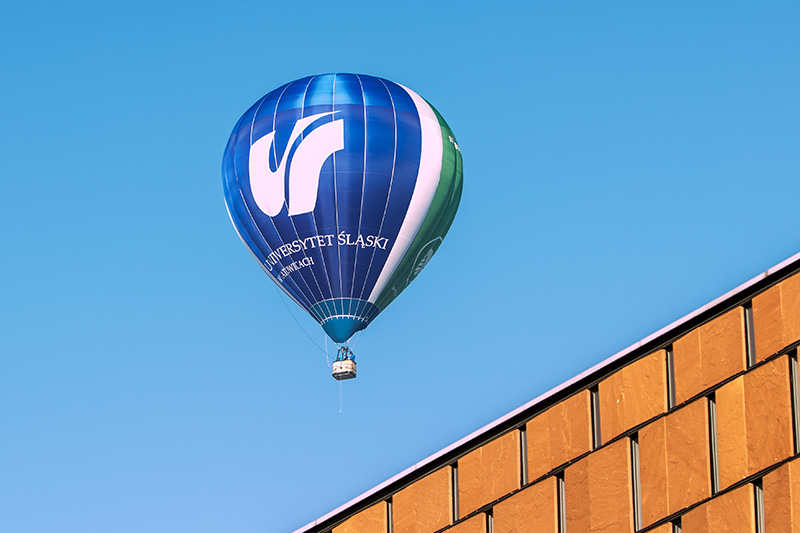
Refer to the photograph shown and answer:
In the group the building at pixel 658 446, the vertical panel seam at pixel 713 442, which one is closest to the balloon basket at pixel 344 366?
the building at pixel 658 446

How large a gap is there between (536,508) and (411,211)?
1703cm

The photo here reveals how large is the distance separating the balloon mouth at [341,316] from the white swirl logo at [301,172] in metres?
2.88

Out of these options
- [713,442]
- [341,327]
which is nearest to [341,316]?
[341,327]

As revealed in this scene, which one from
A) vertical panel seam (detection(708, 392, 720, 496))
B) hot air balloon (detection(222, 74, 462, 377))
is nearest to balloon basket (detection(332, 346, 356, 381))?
hot air balloon (detection(222, 74, 462, 377))

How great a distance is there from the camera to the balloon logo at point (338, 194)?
61000mm

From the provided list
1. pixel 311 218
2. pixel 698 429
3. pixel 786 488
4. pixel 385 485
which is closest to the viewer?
pixel 786 488

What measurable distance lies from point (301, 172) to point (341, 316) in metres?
4.46

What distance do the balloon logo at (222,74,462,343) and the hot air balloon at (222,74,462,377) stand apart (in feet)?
0.10

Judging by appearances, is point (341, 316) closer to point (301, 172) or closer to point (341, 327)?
point (341, 327)

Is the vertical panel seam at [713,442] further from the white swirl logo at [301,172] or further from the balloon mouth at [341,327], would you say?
the white swirl logo at [301,172]

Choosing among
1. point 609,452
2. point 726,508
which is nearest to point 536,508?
point 609,452

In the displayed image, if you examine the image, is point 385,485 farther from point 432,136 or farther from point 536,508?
point 432,136

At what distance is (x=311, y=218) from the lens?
201ft

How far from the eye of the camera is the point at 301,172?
61.4 metres
